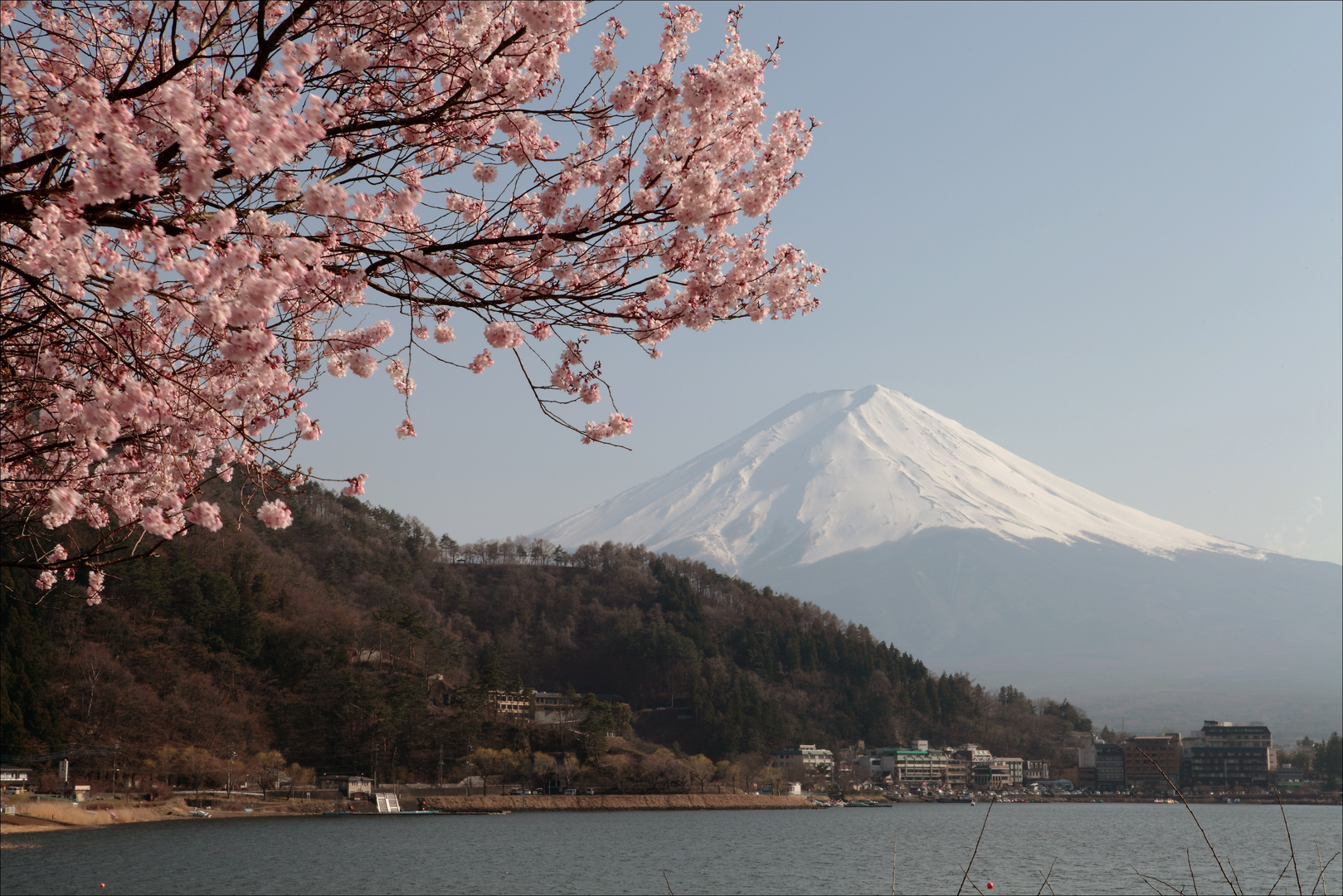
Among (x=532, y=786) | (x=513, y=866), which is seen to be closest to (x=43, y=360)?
(x=513, y=866)

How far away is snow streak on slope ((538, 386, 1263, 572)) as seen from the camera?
164375 millimetres

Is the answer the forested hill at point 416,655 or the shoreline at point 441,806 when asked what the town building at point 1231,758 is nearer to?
the shoreline at point 441,806

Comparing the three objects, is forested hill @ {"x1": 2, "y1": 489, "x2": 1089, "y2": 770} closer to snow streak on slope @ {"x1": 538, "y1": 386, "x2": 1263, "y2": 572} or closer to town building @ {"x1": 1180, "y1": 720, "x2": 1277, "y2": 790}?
town building @ {"x1": 1180, "y1": 720, "x2": 1277, "y2": 790}

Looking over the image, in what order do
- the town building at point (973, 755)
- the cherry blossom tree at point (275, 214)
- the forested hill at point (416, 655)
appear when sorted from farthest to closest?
the town building at point (973, 755)
the forested hill at point (416, 655)
the cherry blossom tree at point (275, 214)

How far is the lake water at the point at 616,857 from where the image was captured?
22125 mm

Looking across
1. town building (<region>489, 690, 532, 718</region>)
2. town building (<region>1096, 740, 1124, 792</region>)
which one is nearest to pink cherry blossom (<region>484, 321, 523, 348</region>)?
town building (<region>489, 690, 532, 718</region>)

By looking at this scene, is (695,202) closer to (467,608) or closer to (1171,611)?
(467,608)

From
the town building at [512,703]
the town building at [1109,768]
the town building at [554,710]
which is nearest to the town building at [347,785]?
the town building at [512,703]

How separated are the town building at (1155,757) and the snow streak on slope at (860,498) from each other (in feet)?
239

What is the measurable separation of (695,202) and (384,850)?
29856mm

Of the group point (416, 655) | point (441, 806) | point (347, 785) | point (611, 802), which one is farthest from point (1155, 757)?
point (347, 785)

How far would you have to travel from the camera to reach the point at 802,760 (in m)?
68.6

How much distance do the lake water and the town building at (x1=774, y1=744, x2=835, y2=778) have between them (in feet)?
63.1

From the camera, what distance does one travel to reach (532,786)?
181 feet
